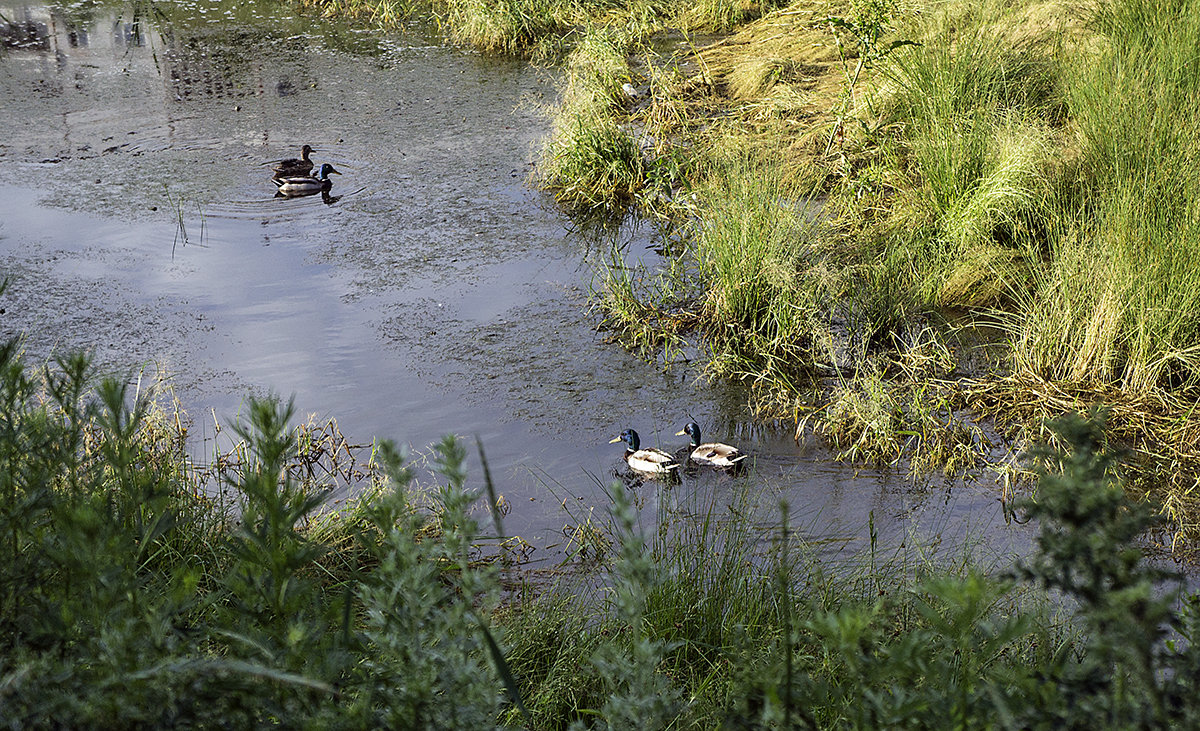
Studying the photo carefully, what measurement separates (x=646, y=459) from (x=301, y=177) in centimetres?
401

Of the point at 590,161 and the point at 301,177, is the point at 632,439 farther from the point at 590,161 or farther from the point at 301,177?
the point at 301,177

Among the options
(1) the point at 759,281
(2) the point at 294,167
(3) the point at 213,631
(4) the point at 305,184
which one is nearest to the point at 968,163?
(1) the point at 759,281

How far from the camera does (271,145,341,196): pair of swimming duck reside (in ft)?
22.9

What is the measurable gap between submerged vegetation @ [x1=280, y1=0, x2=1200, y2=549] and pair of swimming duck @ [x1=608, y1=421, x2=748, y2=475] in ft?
1.61

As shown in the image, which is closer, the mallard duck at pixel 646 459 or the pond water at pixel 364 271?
the mallard duck at pixel 646 459

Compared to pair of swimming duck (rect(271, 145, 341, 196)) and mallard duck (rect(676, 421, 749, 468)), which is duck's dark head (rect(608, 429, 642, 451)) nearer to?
mallard duck (rect(676, 421, 749, 468))

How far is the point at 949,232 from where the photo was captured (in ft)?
17.8

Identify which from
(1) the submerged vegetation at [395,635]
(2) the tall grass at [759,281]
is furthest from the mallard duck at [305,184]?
(1) the submerged vegetation at [395,635]

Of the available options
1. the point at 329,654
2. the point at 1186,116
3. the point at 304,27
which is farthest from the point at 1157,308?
the point at 304,27

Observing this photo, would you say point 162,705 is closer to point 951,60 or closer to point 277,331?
point 277,331

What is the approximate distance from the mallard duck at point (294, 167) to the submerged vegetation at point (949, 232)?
1.63 m

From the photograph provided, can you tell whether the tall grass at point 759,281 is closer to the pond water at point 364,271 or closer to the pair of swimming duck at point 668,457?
the pond water at point 364,271

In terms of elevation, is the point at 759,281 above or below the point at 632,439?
A: above

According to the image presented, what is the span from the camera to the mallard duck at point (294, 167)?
7.07 meters
